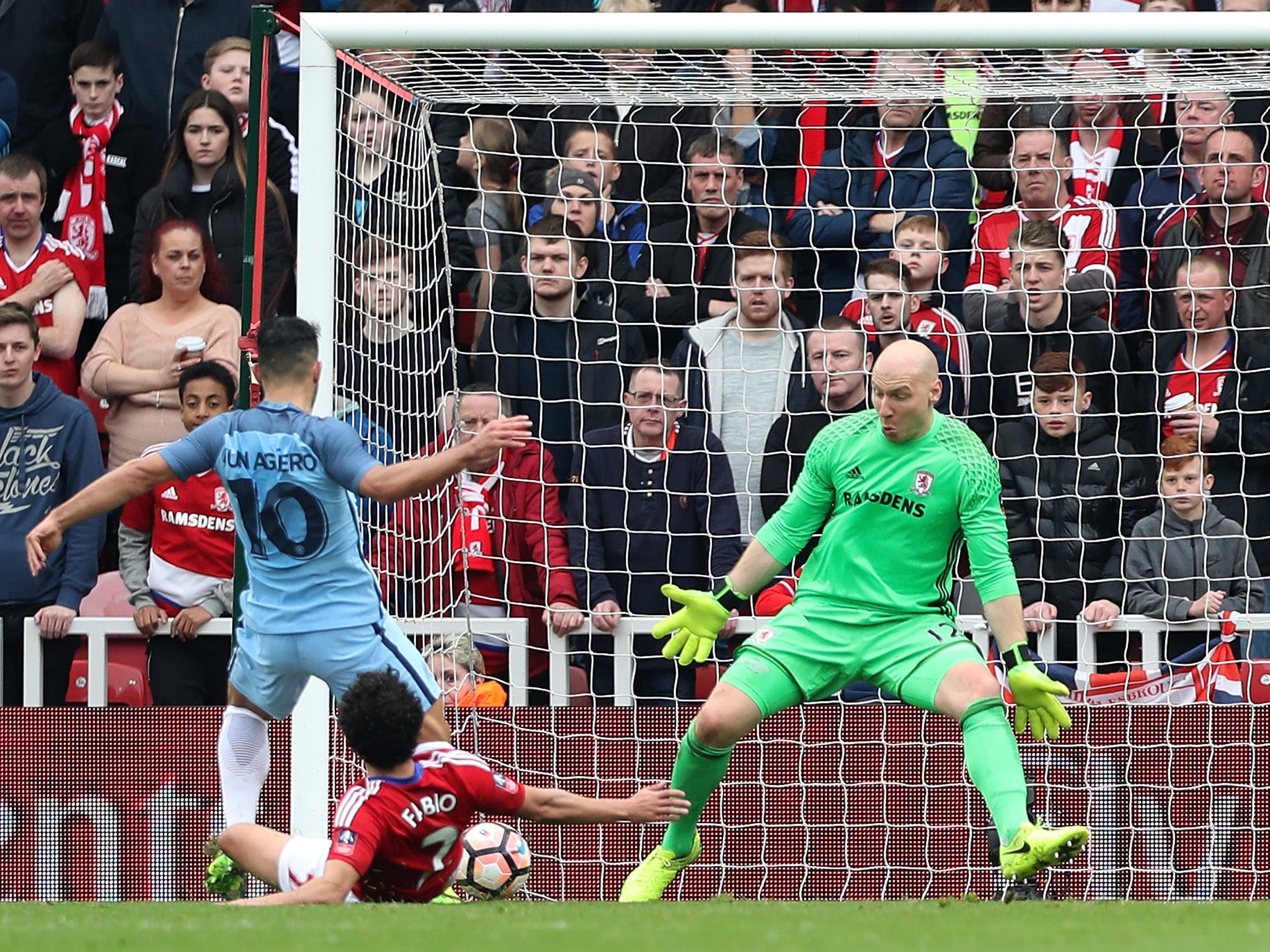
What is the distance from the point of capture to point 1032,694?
6227 mm

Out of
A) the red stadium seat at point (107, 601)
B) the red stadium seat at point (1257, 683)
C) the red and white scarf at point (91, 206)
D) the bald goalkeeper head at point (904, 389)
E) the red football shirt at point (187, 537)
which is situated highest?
the red and white scarf at point (91, 206)

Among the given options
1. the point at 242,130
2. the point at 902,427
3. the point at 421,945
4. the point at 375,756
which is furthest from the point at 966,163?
the point at 421,945

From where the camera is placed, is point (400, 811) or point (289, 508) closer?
point (400, 811)

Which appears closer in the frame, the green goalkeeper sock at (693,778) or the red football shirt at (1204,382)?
the green goalkeeper sock at (693,778)

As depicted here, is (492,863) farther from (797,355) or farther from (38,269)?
(38,269)

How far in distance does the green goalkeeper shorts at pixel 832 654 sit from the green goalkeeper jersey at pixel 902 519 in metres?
0.06

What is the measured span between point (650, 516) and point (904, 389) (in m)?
2.35

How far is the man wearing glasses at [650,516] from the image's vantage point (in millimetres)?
8555

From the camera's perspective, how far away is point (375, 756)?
534cm

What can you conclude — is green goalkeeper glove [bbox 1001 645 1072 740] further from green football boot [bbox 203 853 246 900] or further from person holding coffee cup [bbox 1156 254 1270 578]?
green football boot [bbox 203 853 246 900]

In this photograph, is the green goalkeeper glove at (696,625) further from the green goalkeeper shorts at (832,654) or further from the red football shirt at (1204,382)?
the red football shirt at (1204,382)

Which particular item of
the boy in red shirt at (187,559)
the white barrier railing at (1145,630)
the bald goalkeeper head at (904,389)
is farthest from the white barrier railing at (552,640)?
the bald goalkeeper head at (904,389)

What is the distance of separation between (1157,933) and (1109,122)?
614cm

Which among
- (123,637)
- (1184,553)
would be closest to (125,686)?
(123,637)
